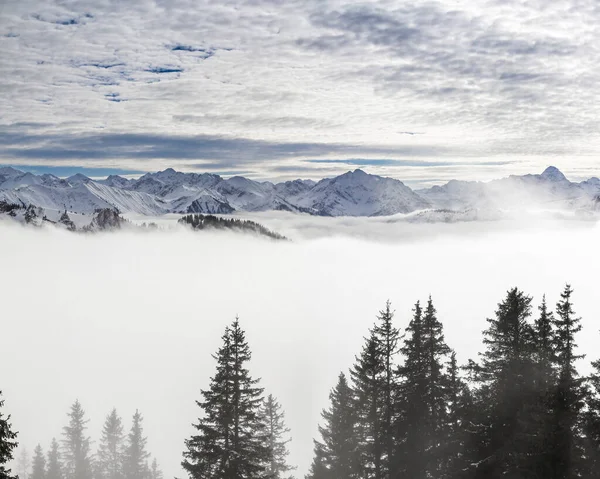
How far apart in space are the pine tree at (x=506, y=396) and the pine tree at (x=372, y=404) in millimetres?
4680

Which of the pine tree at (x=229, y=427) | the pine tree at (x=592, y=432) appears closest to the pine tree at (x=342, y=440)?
the pine tree at (x=229, y=427)

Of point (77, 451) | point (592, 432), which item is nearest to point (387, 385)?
point (592, 432)

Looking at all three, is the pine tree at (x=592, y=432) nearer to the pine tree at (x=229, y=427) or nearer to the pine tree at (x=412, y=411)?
the pine tree at (x=412, y=411)

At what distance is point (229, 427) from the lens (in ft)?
72.0

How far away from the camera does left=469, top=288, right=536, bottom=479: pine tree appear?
16844mm

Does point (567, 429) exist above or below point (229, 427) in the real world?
above

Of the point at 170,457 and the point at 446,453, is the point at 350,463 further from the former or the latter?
the point at 170,457

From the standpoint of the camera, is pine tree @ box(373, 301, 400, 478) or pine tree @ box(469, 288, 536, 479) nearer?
pine tree @ box(469, 288, 536, 479)

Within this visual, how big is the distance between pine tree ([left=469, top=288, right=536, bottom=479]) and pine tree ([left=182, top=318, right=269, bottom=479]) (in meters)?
8.90

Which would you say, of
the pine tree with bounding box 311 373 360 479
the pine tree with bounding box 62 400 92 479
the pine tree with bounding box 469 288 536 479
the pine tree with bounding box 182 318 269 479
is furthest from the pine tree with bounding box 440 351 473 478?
the pine tree with bounding box 62 400 92 479

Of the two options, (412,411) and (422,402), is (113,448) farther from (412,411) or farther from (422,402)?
(422,402)

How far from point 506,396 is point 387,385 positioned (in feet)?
21.6

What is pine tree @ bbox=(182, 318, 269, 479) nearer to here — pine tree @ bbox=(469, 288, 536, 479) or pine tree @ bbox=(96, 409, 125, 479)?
pine tree @ bbox=(469, 288, 536, 479)

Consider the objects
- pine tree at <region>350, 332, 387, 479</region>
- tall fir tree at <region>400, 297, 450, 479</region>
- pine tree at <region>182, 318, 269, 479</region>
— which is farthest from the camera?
pine tree at <region>350, 332, 387, 479</region>
